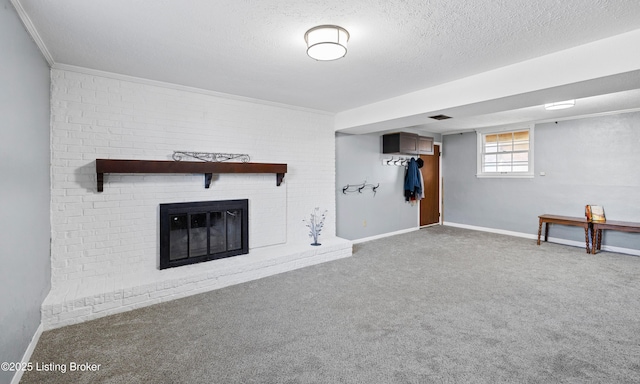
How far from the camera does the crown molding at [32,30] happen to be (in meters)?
1.91

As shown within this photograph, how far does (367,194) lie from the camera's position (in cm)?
579

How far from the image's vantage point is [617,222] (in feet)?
15.5

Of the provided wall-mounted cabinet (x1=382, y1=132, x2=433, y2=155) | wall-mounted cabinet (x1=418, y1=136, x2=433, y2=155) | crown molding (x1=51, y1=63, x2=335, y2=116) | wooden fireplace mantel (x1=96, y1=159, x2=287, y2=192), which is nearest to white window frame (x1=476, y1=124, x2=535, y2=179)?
wall-mounted cabinet (x1=418, y1=136, x2=433, y2=155)

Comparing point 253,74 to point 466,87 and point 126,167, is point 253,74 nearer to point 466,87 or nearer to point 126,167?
point 126,167

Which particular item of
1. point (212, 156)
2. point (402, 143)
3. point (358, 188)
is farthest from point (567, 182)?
point (212, 156)

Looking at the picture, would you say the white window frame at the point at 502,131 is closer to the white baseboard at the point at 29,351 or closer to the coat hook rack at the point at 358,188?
the coat hook rack at the point at 358,188

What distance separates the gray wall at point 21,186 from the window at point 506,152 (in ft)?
23.6

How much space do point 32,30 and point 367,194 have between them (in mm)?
4895

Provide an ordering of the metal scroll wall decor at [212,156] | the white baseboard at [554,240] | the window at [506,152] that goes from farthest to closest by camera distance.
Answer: the window at [506,152], the white baseboard at [554,240], the metal scroll wall decor at [212,156]

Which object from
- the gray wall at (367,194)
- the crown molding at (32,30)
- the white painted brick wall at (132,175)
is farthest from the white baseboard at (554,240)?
the crown molding at (32,30)

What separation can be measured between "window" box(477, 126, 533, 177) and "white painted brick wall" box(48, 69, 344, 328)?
4.67 meters

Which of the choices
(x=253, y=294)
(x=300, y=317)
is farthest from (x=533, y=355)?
(x=253, y=294)

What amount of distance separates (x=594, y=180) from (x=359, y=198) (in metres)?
4.04

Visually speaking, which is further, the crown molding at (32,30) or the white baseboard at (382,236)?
the white baseboard at (382,236)
